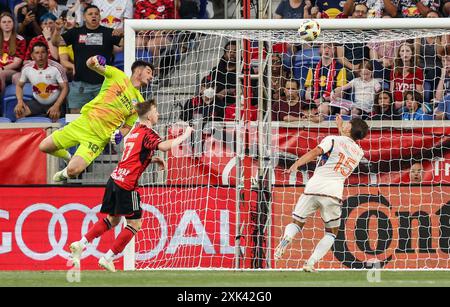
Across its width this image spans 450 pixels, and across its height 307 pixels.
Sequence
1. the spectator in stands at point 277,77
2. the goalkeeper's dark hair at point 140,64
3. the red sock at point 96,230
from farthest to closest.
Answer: the spectator in stands at point 277,77
the goalkeeper's dark hair at point 140,64
the red sock at point 96,230

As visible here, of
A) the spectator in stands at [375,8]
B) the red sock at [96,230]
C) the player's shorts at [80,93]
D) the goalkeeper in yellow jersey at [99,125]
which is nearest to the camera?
the red sock at [96,230]

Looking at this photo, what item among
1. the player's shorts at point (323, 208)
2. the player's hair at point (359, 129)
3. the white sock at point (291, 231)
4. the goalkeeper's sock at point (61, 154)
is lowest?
the white sock at point (291, 231)

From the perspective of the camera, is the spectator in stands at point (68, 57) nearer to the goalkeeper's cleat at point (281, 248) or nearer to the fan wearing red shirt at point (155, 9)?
the fan wearing red shirt at point (155, 9)

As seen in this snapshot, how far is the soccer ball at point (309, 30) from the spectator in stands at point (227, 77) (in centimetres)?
215

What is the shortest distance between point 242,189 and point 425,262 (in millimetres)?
2753

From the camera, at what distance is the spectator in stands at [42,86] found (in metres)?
19.3

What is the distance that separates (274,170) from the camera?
56.7ft

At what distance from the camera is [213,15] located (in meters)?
20.8

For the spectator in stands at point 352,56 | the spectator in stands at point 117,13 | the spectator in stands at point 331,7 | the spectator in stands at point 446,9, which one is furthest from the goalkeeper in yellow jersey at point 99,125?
the spectator in stands at point 446,9

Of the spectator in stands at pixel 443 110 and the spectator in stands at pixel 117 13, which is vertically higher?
the spectator in stands at pixel 117 13

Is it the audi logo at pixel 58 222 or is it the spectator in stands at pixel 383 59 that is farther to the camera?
the spectator in stands at pixel 383 59

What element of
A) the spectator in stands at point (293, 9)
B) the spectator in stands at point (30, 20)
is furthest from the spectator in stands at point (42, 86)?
the spectator in stands at point (293, 9)

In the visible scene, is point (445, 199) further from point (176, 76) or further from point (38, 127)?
point (38, 127)

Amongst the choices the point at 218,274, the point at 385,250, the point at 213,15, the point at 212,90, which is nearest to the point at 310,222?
the point at 385,250
